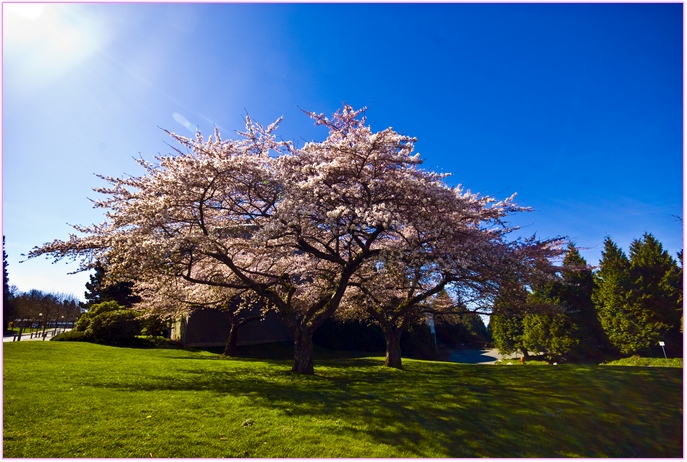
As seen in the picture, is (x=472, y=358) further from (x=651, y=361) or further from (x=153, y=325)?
(x=153, y=325)

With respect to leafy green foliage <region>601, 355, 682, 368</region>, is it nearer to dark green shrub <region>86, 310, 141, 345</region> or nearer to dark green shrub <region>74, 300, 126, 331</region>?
dark green shrub <region>86, 310, 141, 345</region>

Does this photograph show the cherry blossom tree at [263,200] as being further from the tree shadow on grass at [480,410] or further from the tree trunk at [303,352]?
the tree shadow on grass at [480,410]

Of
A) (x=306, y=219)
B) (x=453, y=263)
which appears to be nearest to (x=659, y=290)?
(x=453, y=263)

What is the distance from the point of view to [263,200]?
1191cm

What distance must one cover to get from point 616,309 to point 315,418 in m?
34.3

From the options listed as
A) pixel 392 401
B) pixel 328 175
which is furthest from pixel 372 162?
pixel 392 401

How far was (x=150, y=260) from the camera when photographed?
36.6 ft

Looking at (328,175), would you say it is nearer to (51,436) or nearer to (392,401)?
(392,401)

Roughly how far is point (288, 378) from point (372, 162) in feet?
24.8

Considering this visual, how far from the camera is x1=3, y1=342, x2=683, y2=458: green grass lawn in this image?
18.4ft

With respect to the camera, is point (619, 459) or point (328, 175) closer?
point (619, 459)

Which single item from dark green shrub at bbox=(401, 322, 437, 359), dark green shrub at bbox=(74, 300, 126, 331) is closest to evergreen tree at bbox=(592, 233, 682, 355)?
dark green shrub at bbox=(401, 322, 437, 359)

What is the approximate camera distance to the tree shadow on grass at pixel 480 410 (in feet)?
20.5

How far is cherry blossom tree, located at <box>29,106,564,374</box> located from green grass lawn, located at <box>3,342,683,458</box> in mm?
3725
